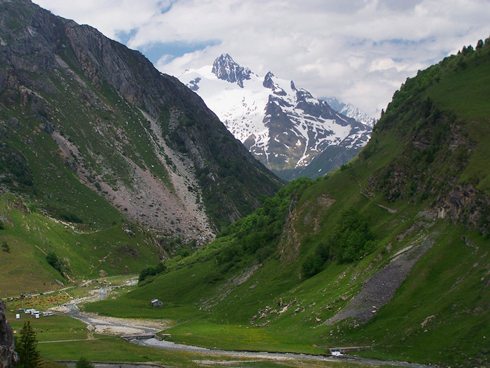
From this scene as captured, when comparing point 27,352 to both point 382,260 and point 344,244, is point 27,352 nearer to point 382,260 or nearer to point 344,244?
point 382,260

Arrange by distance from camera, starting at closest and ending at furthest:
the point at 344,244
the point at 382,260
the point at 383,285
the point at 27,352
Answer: the point at 27,352
the point at 383,285
the point at 382,260
the point at 344,244

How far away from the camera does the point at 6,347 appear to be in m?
65.7

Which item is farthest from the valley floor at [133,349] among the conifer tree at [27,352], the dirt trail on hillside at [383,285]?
the conifer tree at [27,352]

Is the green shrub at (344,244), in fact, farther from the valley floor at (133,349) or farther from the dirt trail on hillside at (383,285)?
the valley floor at (133,349)

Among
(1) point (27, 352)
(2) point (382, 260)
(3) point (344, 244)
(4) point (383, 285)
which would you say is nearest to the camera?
(1) point (27, 352)

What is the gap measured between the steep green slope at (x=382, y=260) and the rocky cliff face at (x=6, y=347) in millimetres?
40671

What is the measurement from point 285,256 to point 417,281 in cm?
5674

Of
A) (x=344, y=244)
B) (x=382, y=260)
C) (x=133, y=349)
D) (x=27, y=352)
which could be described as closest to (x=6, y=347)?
(x=27, y=352)

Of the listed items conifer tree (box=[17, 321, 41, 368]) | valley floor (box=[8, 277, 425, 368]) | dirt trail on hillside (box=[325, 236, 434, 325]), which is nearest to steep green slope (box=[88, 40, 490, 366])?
dirt trail on hillside (box=[325, 236, 434, 325])

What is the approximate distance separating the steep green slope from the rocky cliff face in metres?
40.7

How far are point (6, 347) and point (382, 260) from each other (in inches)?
2565

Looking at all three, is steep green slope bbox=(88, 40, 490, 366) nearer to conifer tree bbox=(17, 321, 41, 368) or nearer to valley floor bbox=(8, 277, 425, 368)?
valley floor bbox=(8, 277, 425, 368)

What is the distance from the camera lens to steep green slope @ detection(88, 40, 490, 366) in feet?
298

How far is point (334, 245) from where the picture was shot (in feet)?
452
